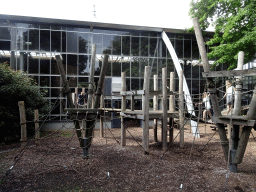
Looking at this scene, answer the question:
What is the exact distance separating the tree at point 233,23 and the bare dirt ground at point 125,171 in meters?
6.95

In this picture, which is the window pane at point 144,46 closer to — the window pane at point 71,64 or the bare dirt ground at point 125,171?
the window pane at point 71,64

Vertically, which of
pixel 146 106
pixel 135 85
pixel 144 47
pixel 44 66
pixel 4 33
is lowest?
pixel 146 106

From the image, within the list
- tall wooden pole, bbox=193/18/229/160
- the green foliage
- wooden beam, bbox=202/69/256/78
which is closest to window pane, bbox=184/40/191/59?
the green foliage

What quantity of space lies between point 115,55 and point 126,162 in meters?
10.9

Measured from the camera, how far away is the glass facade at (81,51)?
14.1m

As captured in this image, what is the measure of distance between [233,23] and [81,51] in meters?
10.3

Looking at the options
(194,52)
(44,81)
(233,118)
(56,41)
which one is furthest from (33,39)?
(233,118)

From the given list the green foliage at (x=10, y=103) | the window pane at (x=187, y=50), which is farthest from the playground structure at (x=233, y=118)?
the window pane at (x=187, y=50)

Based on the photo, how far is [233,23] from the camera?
11930 mm

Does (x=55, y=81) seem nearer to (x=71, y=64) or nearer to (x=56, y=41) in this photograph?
(x=71, y=64)

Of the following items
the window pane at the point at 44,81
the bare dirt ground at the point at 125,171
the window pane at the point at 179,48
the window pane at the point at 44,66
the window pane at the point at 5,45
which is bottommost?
the bare dirt ground at the point at 125,171

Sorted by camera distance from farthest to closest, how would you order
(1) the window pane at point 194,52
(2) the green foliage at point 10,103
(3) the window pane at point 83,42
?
(1) the window pane at point 194,52, (3) the window pane at point 83,42, (2) the green foliage at point 10,103

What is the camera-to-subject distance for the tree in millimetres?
11531

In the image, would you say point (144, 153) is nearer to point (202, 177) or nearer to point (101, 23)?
point (202, 177)
